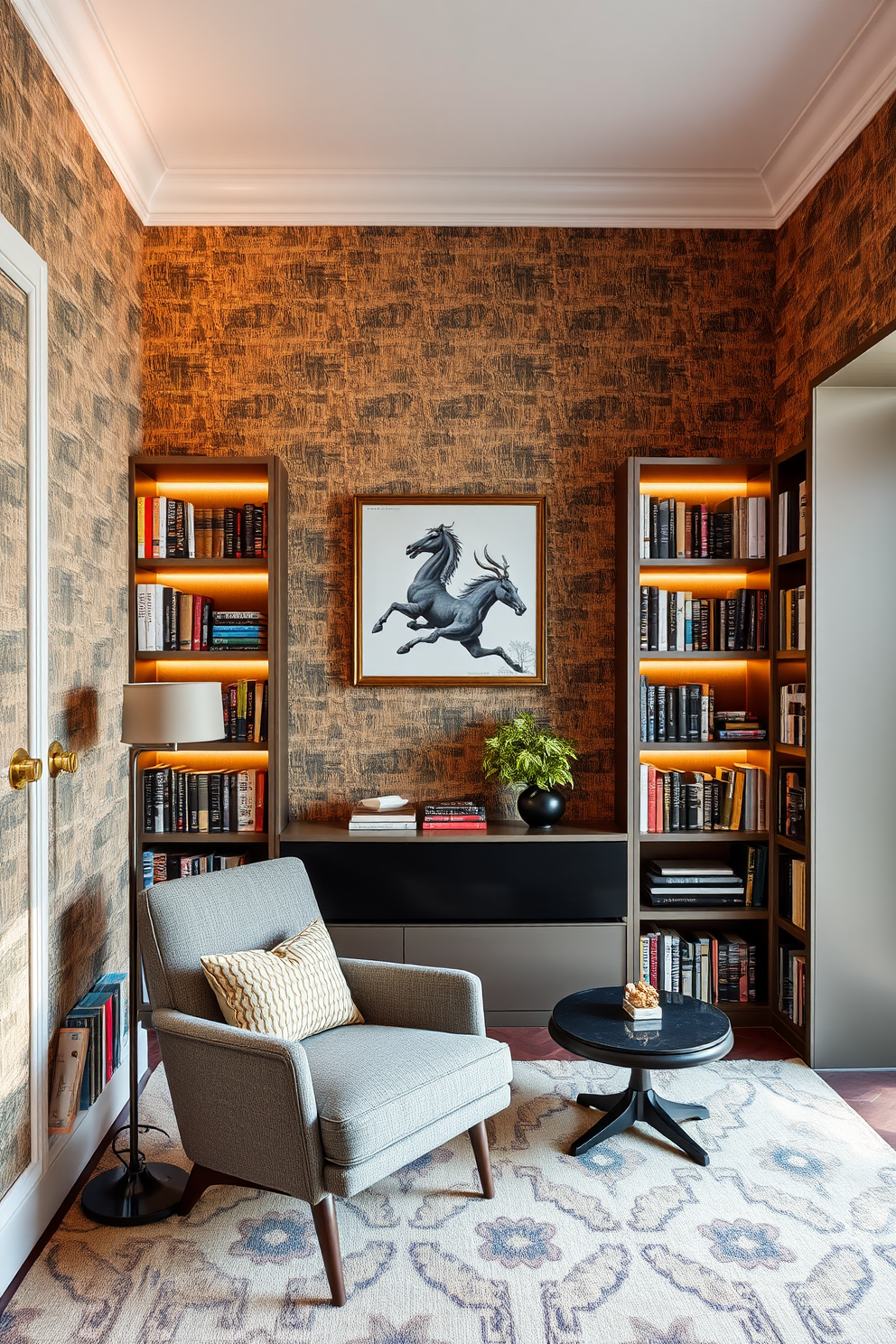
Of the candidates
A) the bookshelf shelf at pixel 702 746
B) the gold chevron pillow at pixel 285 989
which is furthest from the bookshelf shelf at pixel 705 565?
the gold chevron pillow at pixel 285 989

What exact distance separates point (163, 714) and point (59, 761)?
30 cm

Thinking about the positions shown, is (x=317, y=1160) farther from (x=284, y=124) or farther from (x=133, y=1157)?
(x=284, y=124)

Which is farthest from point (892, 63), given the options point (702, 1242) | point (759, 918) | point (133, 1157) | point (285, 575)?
point (133, 1157)

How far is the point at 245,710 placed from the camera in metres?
3.53

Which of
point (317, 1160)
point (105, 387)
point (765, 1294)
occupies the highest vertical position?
point (105, 387)

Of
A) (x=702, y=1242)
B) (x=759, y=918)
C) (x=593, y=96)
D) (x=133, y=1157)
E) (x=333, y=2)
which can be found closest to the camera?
(x=702, y=1242)

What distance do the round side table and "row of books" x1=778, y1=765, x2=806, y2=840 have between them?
33.8 inches

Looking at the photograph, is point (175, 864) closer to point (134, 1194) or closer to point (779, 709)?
point (134, 1194)

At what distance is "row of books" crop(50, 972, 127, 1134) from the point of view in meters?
2.40

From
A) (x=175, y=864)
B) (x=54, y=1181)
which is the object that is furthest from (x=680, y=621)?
(x=54, y=1181)

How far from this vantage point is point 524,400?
3727 mm

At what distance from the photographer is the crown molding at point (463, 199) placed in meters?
3.56

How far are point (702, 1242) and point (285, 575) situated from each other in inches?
103

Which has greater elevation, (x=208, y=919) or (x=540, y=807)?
(x=540, y=807)
